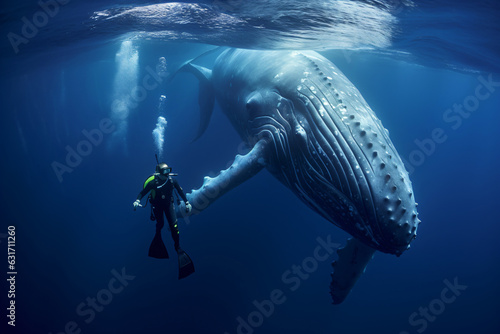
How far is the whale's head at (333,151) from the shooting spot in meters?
4.62

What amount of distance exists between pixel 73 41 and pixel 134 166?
12.1 meters

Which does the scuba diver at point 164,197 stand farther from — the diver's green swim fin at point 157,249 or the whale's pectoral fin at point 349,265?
the whale's pectoral fin at point 349,265

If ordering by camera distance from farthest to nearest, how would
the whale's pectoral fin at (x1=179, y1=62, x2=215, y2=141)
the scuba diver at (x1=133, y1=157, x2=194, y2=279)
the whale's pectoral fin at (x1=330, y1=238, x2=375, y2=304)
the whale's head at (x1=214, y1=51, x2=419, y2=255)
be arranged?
the whale's pectoral fin at (x1=179, y1=62, x2=215, y2=141)
the scuba diver at (x1=133, y1=157, x2=194, y2=279)
the whale's pectoral fin at (x1=330, y1=238, x2=375, y2=304)
the whale's head at (x1=214, y1=51, x2=419, y2=255)

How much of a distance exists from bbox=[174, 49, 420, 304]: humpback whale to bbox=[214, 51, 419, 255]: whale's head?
0.6 inches

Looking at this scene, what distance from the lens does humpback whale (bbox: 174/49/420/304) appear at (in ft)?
15.3

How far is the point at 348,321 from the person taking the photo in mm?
20828

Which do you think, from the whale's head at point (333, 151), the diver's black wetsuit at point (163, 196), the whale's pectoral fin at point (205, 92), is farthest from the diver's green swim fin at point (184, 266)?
the whale's pectoral fin at point (205, 92)

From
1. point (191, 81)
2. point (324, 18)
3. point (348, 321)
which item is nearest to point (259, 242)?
point (348, 321)

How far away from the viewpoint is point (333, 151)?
526 centimetres

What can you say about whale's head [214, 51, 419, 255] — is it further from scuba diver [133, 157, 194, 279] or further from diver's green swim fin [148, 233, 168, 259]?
diver's green swim fin [148, 233, 168, 259]

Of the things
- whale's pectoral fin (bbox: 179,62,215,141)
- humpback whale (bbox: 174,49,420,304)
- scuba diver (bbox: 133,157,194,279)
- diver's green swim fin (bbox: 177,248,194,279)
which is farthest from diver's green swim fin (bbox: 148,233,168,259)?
whale's pectoral fin (bbox: 179,62,215,141)

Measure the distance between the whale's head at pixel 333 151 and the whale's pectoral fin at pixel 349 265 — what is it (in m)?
1.06

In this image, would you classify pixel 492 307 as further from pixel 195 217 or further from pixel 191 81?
pixel 191 81

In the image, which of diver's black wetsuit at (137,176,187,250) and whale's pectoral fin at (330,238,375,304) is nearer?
whale's pectoral fin at (330,238,375,304)
